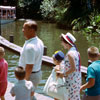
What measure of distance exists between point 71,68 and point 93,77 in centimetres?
48

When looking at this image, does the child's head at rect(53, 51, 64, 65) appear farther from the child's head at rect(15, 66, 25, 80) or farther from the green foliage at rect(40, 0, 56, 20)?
the green foliage at rect(40, 0, 56, 20)

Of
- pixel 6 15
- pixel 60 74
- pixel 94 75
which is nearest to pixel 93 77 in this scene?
pixel 94 75

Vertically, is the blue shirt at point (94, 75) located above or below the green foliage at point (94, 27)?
above

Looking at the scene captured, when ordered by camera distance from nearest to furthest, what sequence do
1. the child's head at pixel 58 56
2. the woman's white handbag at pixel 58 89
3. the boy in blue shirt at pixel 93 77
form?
the boy in blue shirt at pixel 93 77 → the woman's white handbag at pixel 58 89 → the child's head at pixel 58 56

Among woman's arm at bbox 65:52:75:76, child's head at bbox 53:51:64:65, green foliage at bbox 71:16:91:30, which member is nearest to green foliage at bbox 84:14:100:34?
green foliage at bbox 71:16:91:30

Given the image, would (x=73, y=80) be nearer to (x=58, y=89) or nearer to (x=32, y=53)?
(x=58, y=89)

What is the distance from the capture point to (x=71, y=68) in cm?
390

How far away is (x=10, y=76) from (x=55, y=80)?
438 cm

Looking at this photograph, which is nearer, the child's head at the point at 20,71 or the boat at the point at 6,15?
the child's head at the point at 20,71

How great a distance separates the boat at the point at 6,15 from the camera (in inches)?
1021

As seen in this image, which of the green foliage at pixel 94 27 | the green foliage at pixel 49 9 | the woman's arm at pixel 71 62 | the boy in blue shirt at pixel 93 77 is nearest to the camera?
the boy in blue shirt at pixel 93 77

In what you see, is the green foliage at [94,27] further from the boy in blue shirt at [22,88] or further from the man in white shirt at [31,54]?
the boy in blue shirt at [22,88]

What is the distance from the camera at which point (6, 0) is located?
112 feet

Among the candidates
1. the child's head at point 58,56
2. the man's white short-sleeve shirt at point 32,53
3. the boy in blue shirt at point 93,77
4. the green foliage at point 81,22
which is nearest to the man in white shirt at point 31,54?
the man's white short-sleeve shirt at point 32,53
